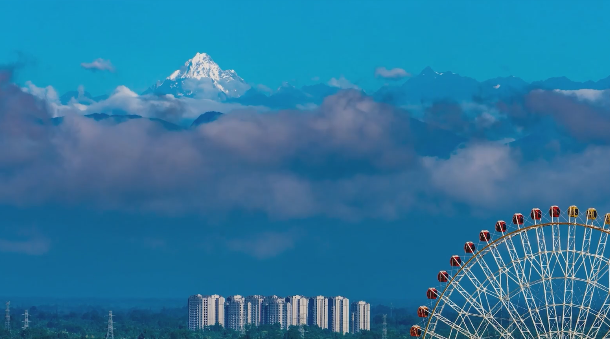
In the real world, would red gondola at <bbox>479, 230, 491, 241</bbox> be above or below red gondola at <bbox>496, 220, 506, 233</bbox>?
below

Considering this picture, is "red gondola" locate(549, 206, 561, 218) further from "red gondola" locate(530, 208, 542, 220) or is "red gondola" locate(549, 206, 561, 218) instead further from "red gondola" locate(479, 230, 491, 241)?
"red gondola" locate(479, 230, 491, 241)

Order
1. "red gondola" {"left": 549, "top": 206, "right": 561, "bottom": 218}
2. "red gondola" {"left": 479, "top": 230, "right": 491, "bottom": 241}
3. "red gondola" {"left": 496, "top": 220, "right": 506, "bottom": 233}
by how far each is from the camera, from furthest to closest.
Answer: "red gondola" {"left": 479, "top": 230, "right": 491, "bottom": 241} → "red gondola" {"left": 496, "top": 220, "right": 506, "bottom": 233} → "red gondola" {"left": 549, "top": 206, "right": 561, "bottom": 218}

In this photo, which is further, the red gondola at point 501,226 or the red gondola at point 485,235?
the red gondola at point 485,235

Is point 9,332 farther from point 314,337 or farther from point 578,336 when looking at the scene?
point 578,336

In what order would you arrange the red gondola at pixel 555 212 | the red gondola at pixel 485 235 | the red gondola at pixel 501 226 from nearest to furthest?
the red gondola at pixel 555 212
the red gondola at pixel 501 226
the red gondola at pixel 485 235

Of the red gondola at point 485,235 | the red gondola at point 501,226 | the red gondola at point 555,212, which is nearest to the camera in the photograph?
the red gondola at point 555,212

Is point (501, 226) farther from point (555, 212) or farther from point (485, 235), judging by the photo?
point (555, 212)

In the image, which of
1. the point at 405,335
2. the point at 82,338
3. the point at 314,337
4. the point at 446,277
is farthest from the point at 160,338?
the point at 446,277

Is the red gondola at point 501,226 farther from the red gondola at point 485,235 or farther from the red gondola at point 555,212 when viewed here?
the red gondola at point 555,212

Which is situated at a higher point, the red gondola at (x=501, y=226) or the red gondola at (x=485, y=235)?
the red gondola at (x=501, y=226)

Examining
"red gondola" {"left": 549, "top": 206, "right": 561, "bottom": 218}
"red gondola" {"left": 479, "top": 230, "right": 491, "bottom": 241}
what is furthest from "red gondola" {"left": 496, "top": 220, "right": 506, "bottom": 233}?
"red gondola" {"left": 549, "top": 206, "right": 561, "bottom": 218}

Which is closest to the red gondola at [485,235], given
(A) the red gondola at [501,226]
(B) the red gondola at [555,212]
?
(A) the red gondola at [501,226]

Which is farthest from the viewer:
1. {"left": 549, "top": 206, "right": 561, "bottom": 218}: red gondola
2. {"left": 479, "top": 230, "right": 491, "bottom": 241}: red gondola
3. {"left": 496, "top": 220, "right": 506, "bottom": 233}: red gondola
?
{"left": 479, "top": 230, "right": 491, "bottom": 241}: red gondola
